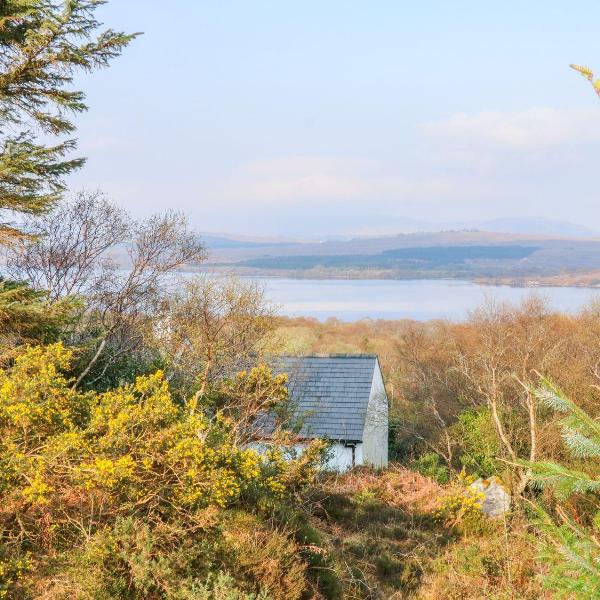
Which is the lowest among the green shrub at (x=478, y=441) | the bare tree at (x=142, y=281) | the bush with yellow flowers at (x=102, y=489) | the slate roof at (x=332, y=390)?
the green shrub at (x=478, y=441)

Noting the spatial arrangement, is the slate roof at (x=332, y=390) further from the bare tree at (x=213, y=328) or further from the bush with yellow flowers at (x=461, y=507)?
the bush with yellow flowers at (x=461, y=507)

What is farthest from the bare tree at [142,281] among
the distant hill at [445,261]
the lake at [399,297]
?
the distant hill at [445,261]

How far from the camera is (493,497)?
563 inches

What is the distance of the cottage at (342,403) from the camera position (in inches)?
750

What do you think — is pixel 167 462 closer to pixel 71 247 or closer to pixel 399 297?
pixel 71 247

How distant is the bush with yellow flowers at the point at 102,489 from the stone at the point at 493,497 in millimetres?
7613

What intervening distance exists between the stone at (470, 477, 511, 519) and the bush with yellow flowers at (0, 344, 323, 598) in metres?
7.61

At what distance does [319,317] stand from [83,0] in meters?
41.6

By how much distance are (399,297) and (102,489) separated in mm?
67651

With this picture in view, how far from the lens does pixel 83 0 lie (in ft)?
27.2

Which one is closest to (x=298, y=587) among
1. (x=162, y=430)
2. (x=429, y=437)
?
(x=162, y=430)

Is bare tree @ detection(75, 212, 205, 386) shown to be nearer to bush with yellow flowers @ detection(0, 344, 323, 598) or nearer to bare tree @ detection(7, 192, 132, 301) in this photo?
bare tree @ detection(7, 192, 132, 301)

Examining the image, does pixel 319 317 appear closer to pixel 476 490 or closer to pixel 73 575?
pixel 476 490

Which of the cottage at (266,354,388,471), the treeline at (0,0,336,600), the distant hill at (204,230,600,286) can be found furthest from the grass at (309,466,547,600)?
the distant hill at (204,230,600,286)
